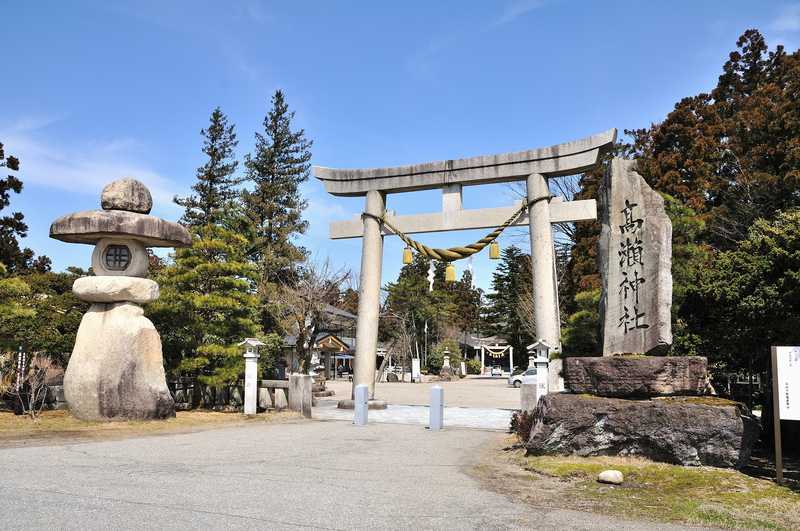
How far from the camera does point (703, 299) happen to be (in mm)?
10758

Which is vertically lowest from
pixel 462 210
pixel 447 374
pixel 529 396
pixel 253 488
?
pixel 447 374

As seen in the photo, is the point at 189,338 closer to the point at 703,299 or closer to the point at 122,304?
the point at 122,304

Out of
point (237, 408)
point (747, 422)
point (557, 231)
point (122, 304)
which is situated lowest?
point (237, 408)

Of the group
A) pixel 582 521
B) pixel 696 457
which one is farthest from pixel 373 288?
pixel 582 521

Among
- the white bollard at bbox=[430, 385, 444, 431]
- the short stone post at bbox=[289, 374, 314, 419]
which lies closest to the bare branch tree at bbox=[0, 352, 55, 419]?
the short stone post at bbox=[289, 374, 314, 419]

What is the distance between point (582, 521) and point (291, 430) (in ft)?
26.9

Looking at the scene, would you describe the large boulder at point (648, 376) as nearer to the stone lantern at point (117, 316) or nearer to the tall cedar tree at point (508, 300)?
the stone lantern at point (117, 316)

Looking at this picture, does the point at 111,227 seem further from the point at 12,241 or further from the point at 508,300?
the point at 508,300

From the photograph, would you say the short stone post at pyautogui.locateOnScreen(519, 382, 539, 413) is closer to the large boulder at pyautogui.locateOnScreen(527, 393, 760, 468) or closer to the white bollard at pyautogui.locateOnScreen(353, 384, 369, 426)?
the white bollard at pyautogui.locateOnScreen(353, 384, 369, 426)

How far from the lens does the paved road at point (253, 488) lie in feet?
16.7

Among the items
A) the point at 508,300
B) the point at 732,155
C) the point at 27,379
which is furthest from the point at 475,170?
the point at 508,300

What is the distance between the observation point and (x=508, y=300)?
5072cm

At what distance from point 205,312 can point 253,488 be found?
35.8 ft

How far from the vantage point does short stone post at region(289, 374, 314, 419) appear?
15.2 metres
